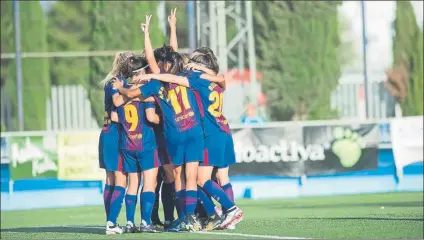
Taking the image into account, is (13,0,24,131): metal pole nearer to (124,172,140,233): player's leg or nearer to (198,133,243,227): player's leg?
(124,172,140,233): player's leg

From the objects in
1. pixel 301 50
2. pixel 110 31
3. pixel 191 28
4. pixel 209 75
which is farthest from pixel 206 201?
pixel 301 50

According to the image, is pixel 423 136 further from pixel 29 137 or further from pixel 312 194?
pixel 29 137

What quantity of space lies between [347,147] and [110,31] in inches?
425

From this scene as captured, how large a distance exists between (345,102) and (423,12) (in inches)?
168

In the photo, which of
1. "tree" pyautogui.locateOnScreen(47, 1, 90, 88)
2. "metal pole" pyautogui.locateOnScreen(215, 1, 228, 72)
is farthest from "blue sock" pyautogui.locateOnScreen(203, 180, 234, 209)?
"tree" pyautogui.locateOnScreen(47, 1, 90, 88)

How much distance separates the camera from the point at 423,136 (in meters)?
22.0

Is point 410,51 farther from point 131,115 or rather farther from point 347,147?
point 131,115

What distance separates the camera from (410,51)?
32.2 metres

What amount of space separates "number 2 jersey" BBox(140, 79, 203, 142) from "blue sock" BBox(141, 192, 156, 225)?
24.8 inches

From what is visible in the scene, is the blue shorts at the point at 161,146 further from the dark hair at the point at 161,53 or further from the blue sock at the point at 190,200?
the dark hair at the point at 161,53

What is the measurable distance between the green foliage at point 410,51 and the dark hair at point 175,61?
20.2 m

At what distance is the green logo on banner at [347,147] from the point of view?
72.7 ft

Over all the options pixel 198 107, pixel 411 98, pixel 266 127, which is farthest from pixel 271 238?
pixel 411 98

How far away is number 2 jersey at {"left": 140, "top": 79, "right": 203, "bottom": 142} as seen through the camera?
1158cm
